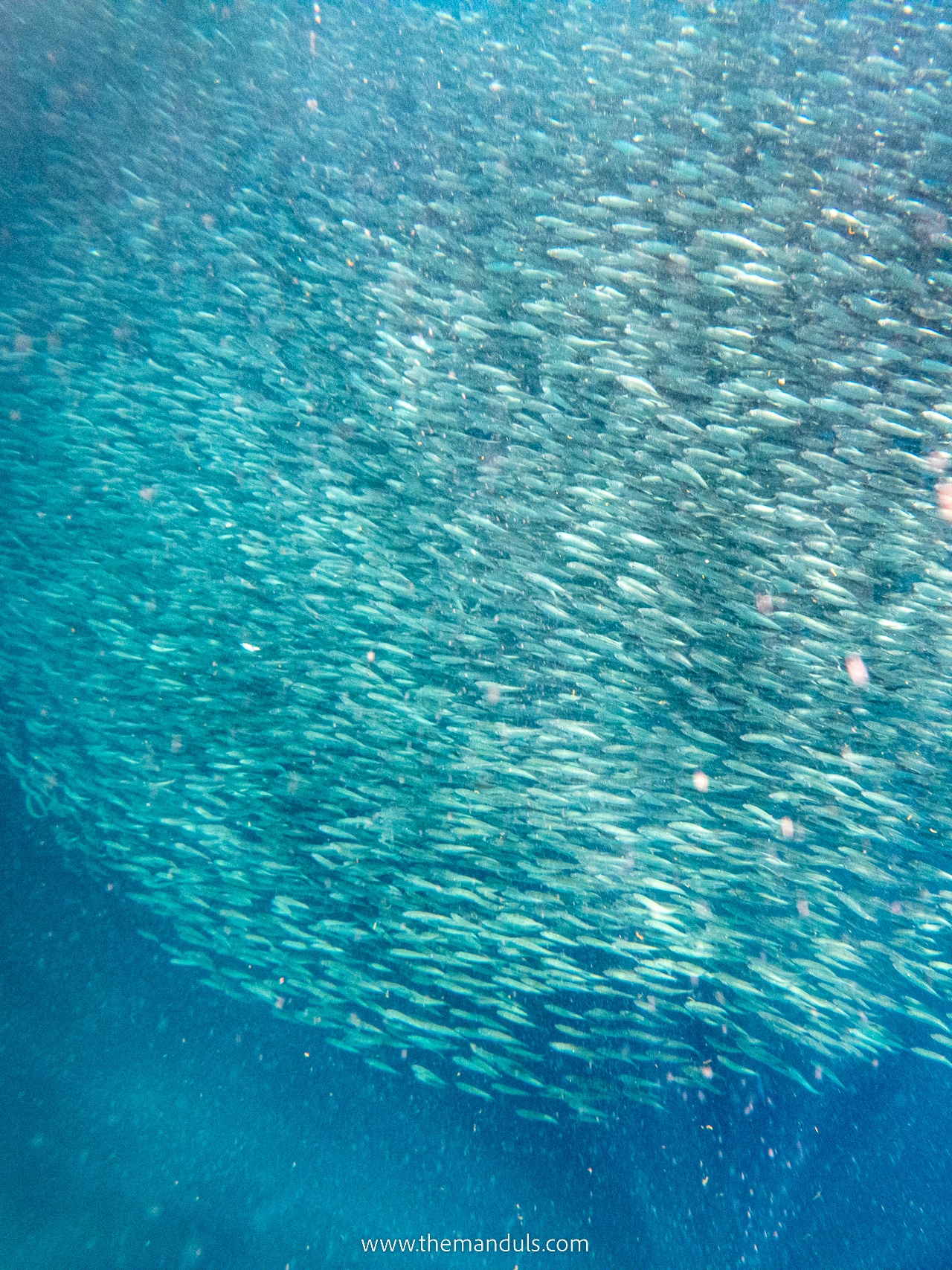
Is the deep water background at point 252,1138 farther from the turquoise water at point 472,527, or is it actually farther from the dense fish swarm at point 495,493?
the dense fish swarm at point 495,493

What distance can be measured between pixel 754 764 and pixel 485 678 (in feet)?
7.98

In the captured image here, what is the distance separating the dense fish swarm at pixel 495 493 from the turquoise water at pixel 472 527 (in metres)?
0.05

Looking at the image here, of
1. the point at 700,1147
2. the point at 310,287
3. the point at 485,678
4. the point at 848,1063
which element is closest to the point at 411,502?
the point at 485,678

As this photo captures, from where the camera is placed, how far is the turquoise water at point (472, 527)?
5.80 meters

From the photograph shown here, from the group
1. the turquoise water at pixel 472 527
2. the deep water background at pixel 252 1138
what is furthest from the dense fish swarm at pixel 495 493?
the deep water background at pixel 252 1138

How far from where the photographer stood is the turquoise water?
5797 millimetres

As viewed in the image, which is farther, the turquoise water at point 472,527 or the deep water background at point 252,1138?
the deep water background at point 252,1138

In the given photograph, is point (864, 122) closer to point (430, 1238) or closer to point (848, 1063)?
point (848, 1063)

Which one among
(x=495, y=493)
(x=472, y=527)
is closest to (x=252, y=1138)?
(x=472, y=527)

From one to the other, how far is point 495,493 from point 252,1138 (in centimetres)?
1083

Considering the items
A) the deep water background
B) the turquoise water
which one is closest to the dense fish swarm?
the turquoise water

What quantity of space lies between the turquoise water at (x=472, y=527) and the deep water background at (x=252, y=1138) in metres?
0.13

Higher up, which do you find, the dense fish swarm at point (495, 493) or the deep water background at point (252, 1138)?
the dense fish swarm at point (495, 493)

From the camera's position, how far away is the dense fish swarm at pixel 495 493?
577 cm
